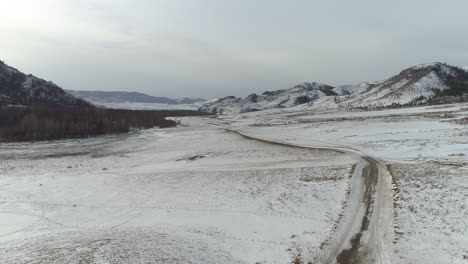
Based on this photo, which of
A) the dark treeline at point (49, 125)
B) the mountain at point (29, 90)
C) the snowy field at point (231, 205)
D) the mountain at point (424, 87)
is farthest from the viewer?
the mountain at point (29, 90)

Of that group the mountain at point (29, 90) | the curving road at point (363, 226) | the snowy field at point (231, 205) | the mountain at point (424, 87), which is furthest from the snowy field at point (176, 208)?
the mountain at point (29, 90)

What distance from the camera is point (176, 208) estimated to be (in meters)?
23.5

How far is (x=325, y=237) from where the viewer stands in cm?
1650

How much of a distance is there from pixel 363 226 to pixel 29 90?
179900mm

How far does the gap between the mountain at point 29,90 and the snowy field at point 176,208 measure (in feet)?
440

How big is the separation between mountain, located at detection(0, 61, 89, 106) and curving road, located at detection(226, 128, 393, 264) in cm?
15982

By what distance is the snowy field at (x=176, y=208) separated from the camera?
15648mm

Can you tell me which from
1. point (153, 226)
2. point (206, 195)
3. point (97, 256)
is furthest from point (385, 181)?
point (97, 256)

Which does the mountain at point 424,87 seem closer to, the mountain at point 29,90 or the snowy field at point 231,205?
the snowy field at point 231,205

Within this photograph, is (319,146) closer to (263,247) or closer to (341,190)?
(341,190)

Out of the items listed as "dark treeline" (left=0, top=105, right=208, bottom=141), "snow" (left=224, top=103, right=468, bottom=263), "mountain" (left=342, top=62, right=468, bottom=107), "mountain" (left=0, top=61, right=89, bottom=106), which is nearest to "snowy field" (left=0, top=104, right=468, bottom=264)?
"snow" (left=224, top=103, right=468, bottom=263)

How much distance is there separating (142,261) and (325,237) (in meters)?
8.38

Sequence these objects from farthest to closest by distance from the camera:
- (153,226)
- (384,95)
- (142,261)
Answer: (384,95) < (153,226) < (142,261)

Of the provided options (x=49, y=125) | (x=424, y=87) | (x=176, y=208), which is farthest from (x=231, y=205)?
(x=424, y=87)
